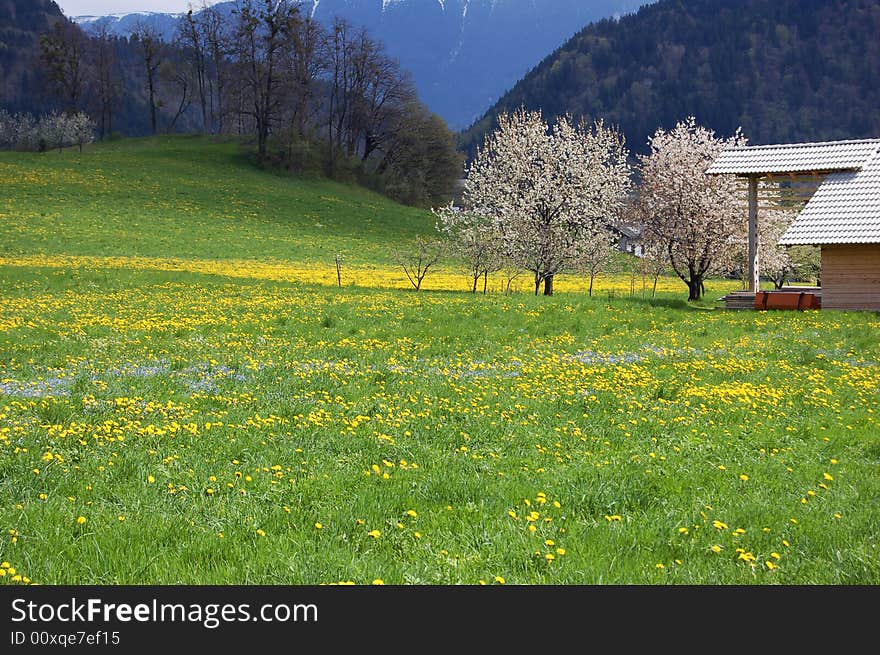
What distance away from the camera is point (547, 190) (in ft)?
118

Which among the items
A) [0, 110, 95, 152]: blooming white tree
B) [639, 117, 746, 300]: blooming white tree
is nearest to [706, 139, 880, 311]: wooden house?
[639, 117, 746, 300]: blooming white tree

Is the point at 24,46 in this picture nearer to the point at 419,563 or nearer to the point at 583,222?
the point at 583,222

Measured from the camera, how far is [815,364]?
1566 centimetres

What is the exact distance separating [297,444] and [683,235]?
98.2 feet

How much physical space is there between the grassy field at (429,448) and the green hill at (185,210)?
973 inches

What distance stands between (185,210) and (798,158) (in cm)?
4255

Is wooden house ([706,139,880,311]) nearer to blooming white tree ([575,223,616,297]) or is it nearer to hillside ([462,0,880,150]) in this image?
blooming white tree ([575,223,616,297])

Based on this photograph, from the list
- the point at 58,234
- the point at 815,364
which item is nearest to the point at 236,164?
the point at 58,234

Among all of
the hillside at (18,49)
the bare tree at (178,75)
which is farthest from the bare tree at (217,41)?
the hillside at (18,49)

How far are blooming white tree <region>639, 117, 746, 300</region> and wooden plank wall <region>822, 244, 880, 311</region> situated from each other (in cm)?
683

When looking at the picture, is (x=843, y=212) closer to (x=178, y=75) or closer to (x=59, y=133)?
(x=59, y=133)

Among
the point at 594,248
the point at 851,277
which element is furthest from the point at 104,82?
the point at 851,277

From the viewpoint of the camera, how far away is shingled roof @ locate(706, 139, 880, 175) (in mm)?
31406

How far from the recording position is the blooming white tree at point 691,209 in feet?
116
